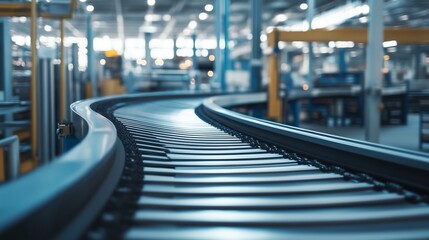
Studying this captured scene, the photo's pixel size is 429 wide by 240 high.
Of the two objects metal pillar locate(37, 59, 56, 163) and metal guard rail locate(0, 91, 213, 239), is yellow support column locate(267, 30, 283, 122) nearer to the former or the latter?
metal pillar locate(37, 59, 56, 163)

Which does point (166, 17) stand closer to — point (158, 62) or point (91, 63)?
point (158, 62)

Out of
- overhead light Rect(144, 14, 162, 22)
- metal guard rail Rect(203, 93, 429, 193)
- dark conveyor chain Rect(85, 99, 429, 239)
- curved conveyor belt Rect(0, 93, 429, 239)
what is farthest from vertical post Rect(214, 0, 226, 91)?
dark conveyor chain Rect(85, 99, 429, 239)

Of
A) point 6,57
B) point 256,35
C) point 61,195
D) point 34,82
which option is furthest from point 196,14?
point 61,195

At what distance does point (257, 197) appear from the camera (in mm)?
1779

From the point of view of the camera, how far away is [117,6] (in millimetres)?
18531

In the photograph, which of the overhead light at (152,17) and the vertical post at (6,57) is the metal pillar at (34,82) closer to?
the vertical post at (6,57)

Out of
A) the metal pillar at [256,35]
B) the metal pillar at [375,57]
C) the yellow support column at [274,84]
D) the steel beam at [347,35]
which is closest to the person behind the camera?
the metal pillar at [375,57]

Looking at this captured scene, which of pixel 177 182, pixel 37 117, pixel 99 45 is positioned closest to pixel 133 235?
pixel 177 182

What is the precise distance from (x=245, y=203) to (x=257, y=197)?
0.13 m

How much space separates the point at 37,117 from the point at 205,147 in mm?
3483

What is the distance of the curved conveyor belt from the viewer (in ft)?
4.48

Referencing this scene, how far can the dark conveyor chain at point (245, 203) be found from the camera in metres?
1.35

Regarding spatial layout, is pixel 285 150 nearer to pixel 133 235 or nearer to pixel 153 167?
pixel 153 167

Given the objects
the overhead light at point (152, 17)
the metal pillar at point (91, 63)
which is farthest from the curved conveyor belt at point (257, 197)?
the overhead light at point (152, 17)
